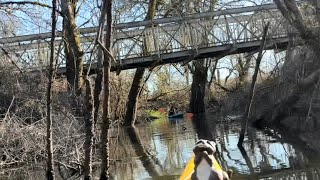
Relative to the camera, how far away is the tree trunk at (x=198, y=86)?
39781 mm

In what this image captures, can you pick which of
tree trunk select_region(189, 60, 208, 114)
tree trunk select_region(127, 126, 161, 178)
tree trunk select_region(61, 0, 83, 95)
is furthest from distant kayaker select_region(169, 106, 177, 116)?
tree trunk select_region(61, 0, 83, 95)

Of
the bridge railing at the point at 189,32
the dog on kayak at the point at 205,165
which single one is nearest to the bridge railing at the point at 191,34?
the bridge railing at the point at 189,32

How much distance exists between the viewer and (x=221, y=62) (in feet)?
153

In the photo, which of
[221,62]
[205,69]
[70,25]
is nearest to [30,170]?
[70,25]

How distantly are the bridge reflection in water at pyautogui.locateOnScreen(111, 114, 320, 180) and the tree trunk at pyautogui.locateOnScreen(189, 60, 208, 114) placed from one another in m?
15.8

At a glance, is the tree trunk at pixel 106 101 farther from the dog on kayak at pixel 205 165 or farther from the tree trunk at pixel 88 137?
the dog on kayak at pixel 205 165

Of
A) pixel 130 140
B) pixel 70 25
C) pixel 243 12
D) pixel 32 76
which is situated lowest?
pixel 130 140

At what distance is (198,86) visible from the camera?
4003 cm

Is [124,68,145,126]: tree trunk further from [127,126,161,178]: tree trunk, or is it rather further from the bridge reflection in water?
the bridge reflection in water

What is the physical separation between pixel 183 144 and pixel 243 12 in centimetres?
765

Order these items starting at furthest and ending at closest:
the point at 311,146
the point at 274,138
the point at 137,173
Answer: the point at 274,138 < the point at 311,146 < the point at 137,173

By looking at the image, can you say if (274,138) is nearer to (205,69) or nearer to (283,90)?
(283,90)

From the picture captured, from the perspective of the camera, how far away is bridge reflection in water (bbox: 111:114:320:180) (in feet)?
43.9

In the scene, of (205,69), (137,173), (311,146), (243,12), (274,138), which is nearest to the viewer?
(137,173)
